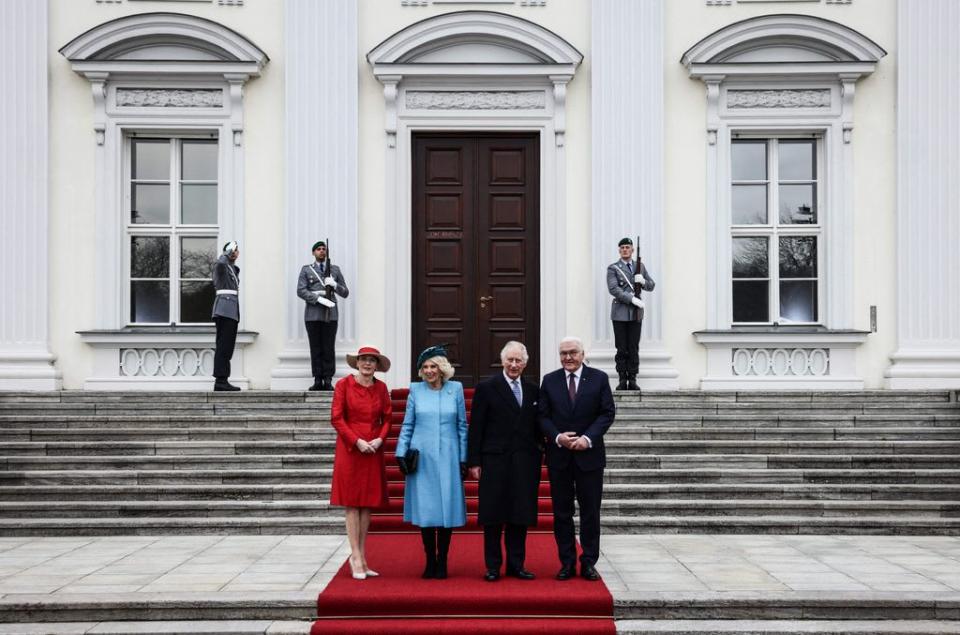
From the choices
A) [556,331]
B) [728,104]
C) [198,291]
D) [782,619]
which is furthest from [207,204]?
[782,619]

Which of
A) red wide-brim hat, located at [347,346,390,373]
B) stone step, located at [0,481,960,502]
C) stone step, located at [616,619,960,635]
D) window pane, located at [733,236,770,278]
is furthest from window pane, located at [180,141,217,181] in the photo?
stone step, located at [616,619,960,635]

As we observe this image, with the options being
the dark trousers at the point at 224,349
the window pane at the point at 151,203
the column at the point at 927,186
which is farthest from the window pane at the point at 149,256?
the column at the point at 927,186

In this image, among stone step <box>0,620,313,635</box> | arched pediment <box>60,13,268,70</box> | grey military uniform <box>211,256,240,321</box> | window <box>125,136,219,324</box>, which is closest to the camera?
stone step <box>0,620,313,635</box>

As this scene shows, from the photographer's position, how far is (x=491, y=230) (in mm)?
13891

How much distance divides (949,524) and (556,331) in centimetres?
533

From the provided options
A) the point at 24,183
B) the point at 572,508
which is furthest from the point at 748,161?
the point at 24,183

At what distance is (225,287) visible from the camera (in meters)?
12.5

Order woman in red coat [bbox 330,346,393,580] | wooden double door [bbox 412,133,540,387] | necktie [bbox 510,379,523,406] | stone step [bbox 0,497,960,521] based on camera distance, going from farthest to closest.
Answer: wooden double door [bbox 412,133,540,387]
stone step [bbox 0,497,960,521]
necktie [bbox 510,379,523,406]
woman in red coat [bbox 330,346,393,580]

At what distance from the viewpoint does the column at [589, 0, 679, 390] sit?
13.4m

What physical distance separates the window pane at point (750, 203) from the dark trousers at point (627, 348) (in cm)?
234

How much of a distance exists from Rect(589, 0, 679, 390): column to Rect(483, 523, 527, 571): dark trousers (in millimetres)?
5681

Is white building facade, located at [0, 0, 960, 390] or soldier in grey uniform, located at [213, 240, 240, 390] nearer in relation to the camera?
soldier in grey uniform, located at [213, 240, 240, 390]

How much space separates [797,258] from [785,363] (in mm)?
1488

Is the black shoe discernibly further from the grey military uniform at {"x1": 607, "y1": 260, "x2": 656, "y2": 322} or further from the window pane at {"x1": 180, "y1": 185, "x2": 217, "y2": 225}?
the window pane at {"x1": 180, "y1": 185, "x2": 217, "y2": 225}
